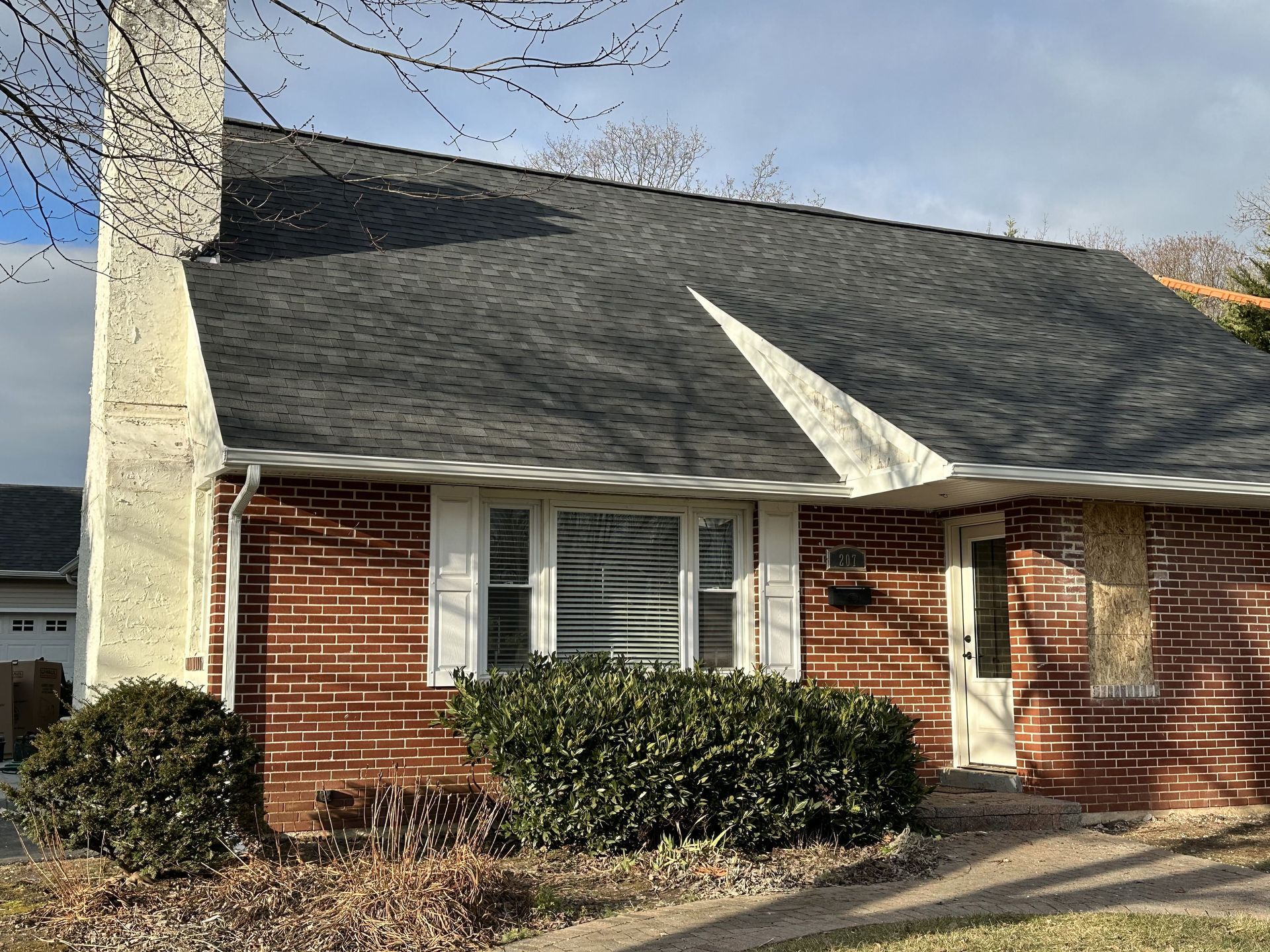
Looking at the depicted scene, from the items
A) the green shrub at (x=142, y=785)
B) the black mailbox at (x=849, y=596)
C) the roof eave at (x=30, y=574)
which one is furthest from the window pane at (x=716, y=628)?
the roof eave at (x=30, y=574)

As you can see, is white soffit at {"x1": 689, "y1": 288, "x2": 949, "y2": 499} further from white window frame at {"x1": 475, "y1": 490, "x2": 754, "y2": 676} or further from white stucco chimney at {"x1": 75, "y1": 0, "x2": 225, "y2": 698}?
white stucco chimney at {"x1": 75, "y1": 0, "x2": 225, "y2": 698}

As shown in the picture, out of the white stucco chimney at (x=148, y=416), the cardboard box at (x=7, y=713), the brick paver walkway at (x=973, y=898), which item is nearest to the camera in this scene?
the brick paver walkway at (x=973, y=898)

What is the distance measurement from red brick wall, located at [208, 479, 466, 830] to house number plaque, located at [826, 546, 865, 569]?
351 cm

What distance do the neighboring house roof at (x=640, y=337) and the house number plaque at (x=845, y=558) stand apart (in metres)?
0.83

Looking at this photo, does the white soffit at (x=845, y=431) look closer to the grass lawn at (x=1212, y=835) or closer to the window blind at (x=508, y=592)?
the window blind at (x=508, y=592)

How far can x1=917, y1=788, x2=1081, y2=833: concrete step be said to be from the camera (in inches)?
366

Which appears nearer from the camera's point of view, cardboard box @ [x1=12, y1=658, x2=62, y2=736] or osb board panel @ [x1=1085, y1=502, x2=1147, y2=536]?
osb board panel @ [x1=1085, y1=502, x2=1147, y2=536]

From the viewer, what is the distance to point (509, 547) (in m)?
9.91

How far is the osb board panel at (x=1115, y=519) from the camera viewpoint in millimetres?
10617

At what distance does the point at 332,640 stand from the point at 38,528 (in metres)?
18.4

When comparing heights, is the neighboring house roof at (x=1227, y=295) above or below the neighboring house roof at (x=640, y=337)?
above

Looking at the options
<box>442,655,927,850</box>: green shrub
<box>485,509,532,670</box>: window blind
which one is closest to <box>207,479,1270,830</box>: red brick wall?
<box>485,509,532,670</box>: window blind

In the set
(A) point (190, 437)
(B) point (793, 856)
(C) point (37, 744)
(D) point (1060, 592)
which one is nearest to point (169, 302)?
(A) point (190, 437)

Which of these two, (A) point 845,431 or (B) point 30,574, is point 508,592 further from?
(B) point 30,574
